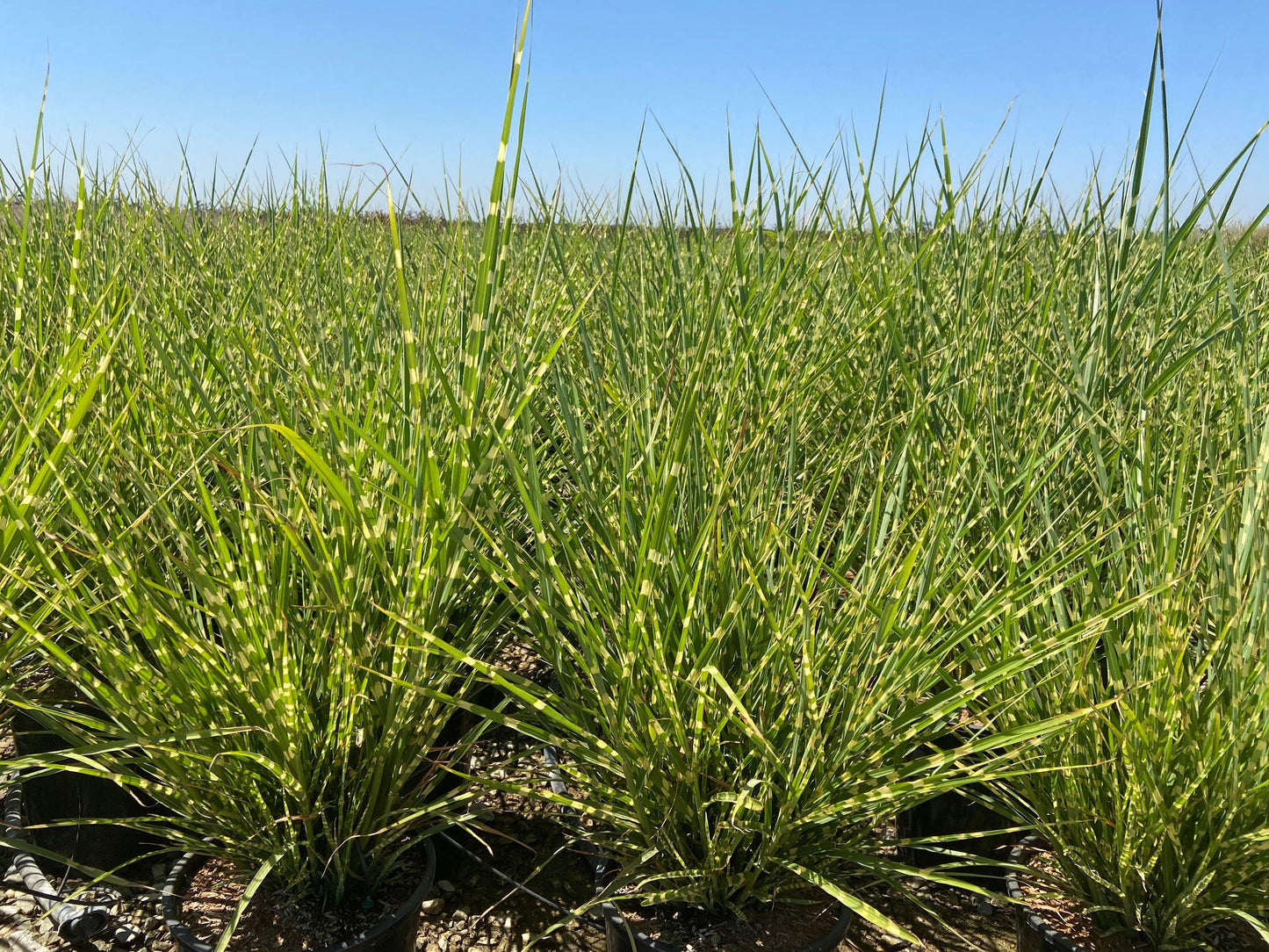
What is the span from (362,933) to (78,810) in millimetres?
709

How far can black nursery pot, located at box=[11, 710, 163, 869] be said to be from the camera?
4.31 feet

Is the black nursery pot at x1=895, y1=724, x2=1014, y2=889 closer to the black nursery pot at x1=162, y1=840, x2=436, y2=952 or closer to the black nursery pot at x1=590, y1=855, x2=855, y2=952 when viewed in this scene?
the black nursery pot at x1=590, y1=855, x2=855, y2=952

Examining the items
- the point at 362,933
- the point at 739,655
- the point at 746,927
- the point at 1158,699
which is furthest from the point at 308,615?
the point at 1158,699

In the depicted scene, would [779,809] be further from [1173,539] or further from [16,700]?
[16,700]

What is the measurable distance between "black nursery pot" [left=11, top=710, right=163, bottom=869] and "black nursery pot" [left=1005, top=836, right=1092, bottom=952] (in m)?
→ 1.28

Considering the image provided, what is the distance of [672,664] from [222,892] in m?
0.65

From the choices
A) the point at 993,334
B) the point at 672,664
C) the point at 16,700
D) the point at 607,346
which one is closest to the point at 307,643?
the point at 16,700

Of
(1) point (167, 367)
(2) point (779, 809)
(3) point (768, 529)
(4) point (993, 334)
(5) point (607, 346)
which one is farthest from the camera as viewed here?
→ (5) point (607, 346)

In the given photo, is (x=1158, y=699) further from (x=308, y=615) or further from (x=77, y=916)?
(x=77, y=916)

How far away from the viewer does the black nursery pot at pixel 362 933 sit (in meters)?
0.95

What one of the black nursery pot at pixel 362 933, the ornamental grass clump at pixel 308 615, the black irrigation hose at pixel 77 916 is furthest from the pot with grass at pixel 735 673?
the black irrigation hose at pixel 77 916

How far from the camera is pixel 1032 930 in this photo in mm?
1038

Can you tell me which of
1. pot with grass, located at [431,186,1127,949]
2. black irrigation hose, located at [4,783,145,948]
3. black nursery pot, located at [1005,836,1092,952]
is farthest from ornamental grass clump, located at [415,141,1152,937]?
black irrigation hose, located at [4,783,145,948]

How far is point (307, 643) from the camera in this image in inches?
40.3
